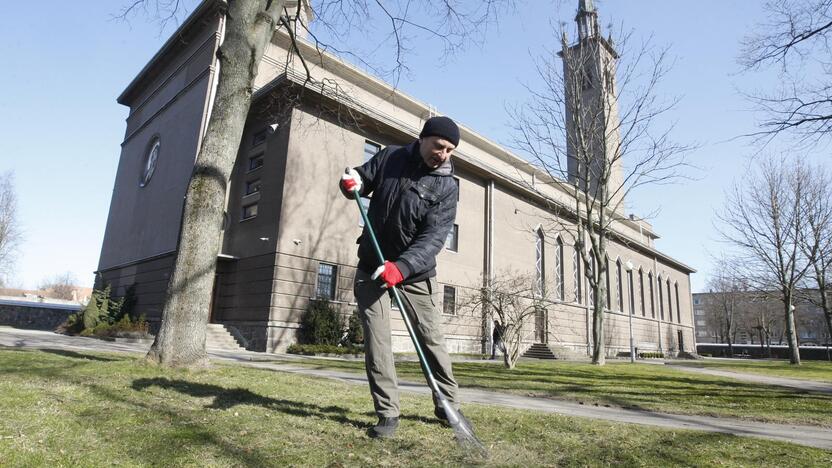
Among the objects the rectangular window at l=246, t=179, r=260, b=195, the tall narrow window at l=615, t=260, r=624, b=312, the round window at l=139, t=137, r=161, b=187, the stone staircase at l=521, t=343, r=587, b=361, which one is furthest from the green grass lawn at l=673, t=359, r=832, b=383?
the round window at l=139, t=137, r=161, b=187

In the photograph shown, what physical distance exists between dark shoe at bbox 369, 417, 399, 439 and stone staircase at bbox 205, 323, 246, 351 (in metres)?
16.5

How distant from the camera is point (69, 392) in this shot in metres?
3.76

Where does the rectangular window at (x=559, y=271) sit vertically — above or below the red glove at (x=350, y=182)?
above

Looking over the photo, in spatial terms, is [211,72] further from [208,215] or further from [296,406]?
[296,406]

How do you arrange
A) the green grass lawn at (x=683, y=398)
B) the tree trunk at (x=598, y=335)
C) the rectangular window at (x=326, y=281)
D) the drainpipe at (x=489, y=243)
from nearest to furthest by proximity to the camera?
the green grass lawn at (x=683, y=398) < the tree trunk at (x=598, y=335) < the rectangular window at (x=326, y=281) < the drainpipe at (x=489, y=243)

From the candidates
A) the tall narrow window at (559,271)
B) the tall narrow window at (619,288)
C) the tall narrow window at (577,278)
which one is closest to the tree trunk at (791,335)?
the tall narrow window at (577,278)

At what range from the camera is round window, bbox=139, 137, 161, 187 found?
25302 mm

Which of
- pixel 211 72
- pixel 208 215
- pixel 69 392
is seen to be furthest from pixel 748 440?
pixel 211 72

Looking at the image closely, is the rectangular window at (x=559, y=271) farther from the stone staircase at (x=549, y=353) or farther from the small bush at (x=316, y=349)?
the small bush at (x=316, y=349)

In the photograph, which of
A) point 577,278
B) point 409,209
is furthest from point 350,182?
point 577,278

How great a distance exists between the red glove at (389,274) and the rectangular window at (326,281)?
17.3 metres

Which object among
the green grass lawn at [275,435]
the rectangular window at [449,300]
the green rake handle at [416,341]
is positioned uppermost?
the rectangular window at [449,300]

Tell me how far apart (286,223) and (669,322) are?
45134 mm

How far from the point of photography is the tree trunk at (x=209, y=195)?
585cm
